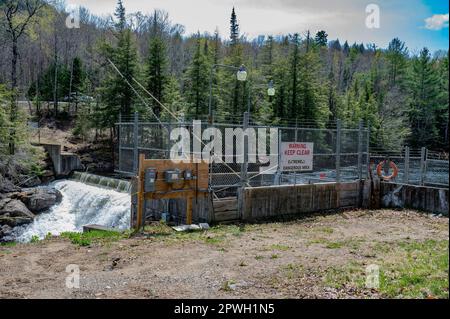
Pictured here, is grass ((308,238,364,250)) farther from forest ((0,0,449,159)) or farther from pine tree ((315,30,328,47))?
pine tree ((315,30,328,47))

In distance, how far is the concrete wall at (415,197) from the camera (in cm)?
1350

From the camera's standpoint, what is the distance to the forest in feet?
93.8

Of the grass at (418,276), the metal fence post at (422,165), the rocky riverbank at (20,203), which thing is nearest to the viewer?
the grass at (418,276)

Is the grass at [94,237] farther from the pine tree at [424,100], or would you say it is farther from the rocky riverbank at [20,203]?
the pine tree at [424,100]

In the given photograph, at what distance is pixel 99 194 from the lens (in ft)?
73.1

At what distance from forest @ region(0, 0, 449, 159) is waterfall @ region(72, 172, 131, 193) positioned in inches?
168

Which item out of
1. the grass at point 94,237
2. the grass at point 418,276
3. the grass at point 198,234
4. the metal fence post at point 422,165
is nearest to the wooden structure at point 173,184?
the grass at point 198,234

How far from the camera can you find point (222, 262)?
766 centimetres

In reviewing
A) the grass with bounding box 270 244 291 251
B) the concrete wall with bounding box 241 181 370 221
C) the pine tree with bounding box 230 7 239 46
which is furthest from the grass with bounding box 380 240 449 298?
the pine tree with bounding box 230 7 239 46

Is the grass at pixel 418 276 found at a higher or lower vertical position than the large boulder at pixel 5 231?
higher

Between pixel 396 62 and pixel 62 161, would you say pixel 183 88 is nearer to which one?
pixel 62 161

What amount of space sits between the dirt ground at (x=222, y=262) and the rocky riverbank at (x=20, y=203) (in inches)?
452
